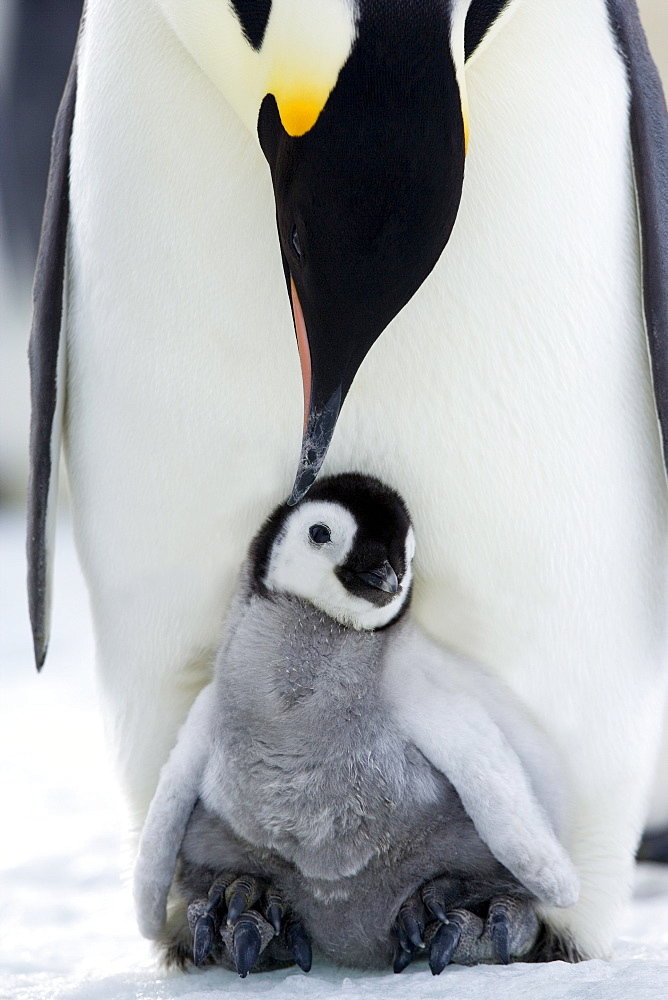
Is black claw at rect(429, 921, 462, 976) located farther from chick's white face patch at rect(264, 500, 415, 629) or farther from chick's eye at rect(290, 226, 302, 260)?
chick's eye at rect(290, 226, 302, 260)

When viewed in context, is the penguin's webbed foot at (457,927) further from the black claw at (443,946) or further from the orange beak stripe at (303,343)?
the orange beak stripe at (303,343)

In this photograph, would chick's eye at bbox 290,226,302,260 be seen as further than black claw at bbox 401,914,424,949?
No

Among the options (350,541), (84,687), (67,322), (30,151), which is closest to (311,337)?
(350,541)

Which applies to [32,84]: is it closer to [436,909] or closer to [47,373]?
[47,373]

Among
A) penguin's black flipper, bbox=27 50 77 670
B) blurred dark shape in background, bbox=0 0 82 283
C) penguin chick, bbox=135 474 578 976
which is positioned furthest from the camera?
blurred dark shape in background, bbox=0 0 82 283

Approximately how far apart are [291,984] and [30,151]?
377 centimetres

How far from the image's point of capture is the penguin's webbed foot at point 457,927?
1.31 m

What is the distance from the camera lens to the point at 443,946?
1.29 metres

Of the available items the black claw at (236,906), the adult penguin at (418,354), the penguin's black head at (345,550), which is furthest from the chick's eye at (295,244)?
the black claw at (236,906)

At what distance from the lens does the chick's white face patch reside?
1.34m

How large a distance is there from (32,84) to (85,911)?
3.34m

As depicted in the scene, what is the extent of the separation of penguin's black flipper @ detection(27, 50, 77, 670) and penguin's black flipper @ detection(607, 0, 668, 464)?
640mm

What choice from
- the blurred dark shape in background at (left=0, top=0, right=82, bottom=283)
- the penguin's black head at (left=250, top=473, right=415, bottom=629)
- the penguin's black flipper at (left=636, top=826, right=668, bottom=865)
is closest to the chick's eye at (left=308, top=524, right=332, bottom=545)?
the penguin's black head at (left=250, top=473, right=415, bottom=629)

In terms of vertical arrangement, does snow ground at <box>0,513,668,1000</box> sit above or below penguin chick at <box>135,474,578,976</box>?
below
